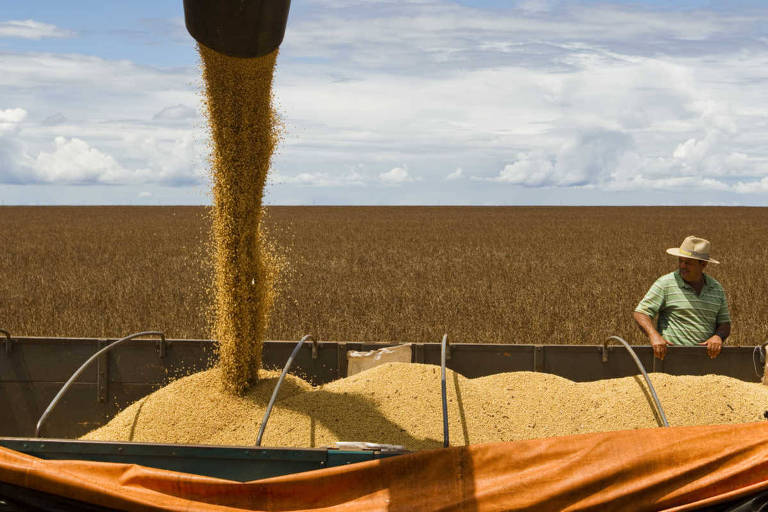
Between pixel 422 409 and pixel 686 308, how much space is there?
92.8 inches

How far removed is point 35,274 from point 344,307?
24.6ft

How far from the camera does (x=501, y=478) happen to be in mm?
2555

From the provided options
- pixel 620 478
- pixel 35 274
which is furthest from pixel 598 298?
pixel 35 274

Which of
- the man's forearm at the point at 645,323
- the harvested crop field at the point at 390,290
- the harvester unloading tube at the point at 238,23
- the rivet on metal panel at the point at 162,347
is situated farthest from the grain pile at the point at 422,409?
the harvested crop field at the point at 390,290

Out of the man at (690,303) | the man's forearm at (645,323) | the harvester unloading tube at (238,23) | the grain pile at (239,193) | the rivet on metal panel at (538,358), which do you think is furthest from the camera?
the man at (690,303)

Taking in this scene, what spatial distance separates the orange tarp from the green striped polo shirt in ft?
8.62

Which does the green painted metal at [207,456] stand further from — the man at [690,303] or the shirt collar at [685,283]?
→ the shirt collar at [685,283]

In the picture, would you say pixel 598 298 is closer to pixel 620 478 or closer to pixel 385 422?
pixel 385 422

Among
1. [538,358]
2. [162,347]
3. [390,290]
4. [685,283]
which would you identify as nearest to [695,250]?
[685,283]

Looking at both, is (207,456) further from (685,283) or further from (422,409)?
(685,283)

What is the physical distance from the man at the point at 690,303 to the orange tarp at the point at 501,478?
2480mm

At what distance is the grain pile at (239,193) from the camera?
4184mm

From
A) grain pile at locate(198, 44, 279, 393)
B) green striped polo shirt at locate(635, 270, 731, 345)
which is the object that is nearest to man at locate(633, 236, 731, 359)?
green striped polo shirt at locate(635, 270, 731, 345)

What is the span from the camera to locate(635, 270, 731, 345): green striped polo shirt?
200 inches
